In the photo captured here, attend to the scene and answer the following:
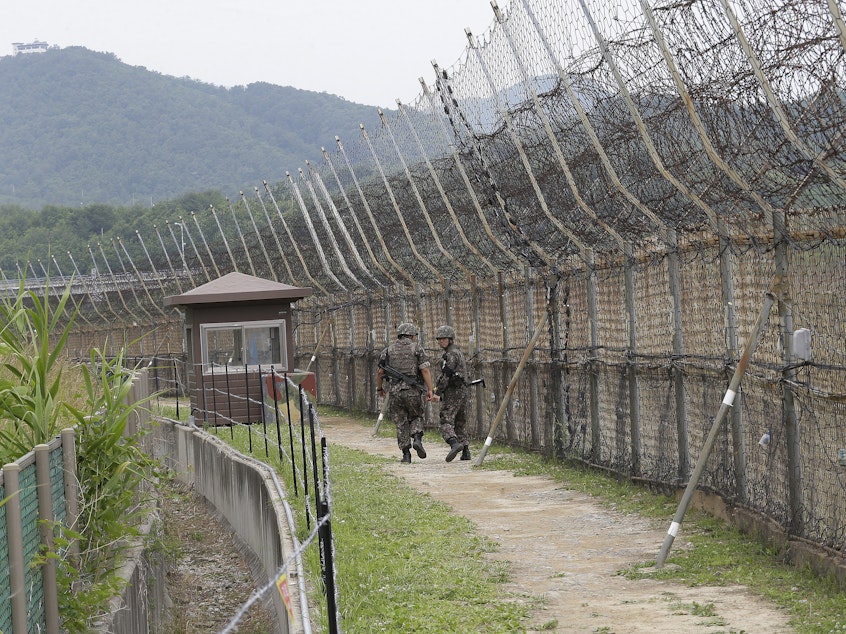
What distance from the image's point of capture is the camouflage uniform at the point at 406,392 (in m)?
15.4

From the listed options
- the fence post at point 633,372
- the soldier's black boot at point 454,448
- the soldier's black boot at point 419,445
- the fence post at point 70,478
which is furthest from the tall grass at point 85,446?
the soldier's black boot at point 419,445

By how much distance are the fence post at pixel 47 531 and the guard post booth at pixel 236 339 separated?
1318 cm

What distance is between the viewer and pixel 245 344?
803 inches

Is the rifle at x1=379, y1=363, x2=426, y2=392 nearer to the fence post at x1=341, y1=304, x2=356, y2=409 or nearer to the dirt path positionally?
the dirt path

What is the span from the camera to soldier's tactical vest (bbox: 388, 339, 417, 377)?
50.8 ft

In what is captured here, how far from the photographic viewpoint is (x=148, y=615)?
30.3 feet

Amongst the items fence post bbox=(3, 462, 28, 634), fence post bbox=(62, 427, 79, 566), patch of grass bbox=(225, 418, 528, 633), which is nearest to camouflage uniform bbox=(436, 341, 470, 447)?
patch of grass bbox=(225, 418, 528, 633)

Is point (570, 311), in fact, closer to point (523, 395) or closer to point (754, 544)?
point (523, 395)

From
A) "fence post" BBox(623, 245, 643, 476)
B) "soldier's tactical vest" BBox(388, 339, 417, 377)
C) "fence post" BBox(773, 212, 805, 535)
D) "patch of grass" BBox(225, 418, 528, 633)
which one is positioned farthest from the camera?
"soldier's tactical vest" BBox(388, 339, 417, 377)

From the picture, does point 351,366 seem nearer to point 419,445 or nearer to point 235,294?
point 235,294

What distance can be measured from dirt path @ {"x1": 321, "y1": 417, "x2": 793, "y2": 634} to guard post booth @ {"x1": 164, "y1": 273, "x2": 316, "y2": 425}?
6360mm

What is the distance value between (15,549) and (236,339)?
48.6ft

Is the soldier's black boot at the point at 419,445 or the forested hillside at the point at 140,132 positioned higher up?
the forested hillside at the point at 140,132

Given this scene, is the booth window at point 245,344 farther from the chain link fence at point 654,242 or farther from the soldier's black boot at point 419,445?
the soldier's black boot at point 419,445
